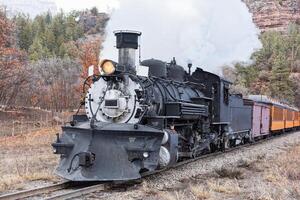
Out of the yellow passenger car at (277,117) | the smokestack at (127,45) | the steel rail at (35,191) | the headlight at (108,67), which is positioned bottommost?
the steel rail at (35,191)

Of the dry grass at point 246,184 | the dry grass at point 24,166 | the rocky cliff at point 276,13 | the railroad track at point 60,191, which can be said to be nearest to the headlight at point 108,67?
the railroad track at point 60,191

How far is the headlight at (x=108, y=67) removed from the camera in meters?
10.1

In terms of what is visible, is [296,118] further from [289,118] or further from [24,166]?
[24,166]

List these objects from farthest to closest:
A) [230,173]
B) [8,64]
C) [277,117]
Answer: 1. [8,64]
2. [277,117]
3. [230,173]

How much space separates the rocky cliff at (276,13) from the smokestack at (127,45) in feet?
480

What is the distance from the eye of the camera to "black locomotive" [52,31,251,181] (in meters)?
9.24

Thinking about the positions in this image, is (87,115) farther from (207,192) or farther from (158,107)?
(207,192)

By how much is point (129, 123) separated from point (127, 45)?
198cm

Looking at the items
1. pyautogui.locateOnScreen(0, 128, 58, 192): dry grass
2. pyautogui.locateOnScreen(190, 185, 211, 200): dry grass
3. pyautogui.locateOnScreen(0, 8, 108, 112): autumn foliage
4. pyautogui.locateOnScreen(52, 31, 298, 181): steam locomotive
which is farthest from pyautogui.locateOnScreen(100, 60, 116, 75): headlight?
pyautogui.locateOnScreen(0, 8, 108, 112): autumn foliage

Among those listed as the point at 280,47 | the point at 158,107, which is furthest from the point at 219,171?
the point at 280,47

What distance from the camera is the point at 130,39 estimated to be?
10711 millimetres

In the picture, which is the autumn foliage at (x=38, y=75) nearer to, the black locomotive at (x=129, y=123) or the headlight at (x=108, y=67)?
the black locomotive at (x=129, y=123)

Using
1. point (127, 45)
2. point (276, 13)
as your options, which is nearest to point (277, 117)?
point (127, 45)

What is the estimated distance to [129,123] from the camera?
32.7 ft
